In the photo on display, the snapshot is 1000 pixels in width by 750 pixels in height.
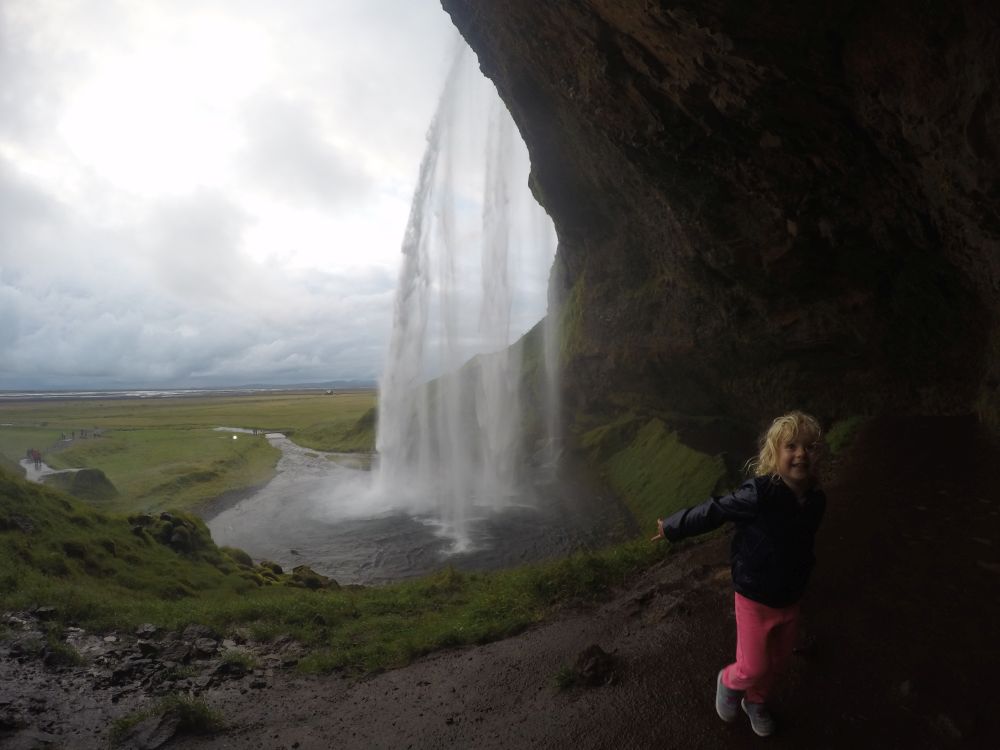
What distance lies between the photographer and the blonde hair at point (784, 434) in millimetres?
4246

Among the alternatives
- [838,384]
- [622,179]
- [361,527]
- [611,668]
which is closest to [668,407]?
[838,384]

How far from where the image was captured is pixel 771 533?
14.1 ft

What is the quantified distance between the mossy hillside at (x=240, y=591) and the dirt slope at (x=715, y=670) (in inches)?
33.0

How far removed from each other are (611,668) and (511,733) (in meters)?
1.42

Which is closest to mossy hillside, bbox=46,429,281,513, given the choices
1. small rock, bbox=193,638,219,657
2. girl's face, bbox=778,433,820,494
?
small rock, bbox=193,638,219,657

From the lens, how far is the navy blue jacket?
13.9 ft

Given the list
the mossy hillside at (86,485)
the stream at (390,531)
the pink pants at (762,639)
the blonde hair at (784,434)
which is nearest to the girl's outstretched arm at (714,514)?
the blonde hair at (784,434)

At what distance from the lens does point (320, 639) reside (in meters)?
9.83

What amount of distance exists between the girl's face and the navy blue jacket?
0.07 metres

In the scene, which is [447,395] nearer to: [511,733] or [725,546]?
[725,546]

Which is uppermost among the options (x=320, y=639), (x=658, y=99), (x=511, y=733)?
(x=658, y=99)

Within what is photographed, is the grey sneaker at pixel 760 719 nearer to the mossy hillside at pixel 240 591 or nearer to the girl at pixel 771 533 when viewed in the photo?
the girl at pixel 771 533

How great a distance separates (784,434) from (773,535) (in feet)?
2.64

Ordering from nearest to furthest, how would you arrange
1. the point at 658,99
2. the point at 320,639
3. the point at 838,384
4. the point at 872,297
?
1. the point at 320,639
2. the point at 658,99
3. the point at 872,297
4. the point at 838,384
